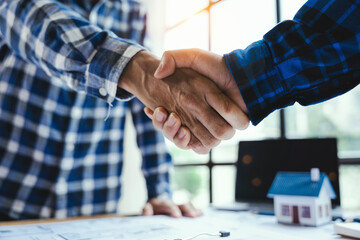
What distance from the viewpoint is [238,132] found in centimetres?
171

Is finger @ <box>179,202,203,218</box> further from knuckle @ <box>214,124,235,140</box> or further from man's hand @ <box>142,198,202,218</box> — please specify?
knuckle @ <box>214,124,235,140</box>

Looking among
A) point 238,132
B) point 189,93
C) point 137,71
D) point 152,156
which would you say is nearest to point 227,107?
point 189,93

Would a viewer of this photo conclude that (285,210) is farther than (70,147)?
No

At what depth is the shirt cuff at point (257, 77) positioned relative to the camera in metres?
0.71

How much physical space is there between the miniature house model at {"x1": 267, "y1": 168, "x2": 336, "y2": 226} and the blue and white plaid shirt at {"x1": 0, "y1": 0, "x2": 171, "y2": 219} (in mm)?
514

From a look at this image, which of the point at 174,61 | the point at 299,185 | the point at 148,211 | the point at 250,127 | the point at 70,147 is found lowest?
the point at 148,211

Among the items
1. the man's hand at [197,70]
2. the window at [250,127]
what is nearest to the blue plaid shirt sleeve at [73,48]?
the man's hand at [197,70]

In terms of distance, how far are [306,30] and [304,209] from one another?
0.47 metres

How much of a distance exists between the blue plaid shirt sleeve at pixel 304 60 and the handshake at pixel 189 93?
44 mm

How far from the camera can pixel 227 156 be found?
184cm

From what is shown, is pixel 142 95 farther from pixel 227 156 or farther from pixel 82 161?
pixel 227 156

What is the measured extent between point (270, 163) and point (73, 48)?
817 millimetres

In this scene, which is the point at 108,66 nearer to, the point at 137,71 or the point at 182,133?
the point at 137,71

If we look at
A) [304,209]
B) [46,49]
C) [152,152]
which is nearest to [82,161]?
[152,152]
